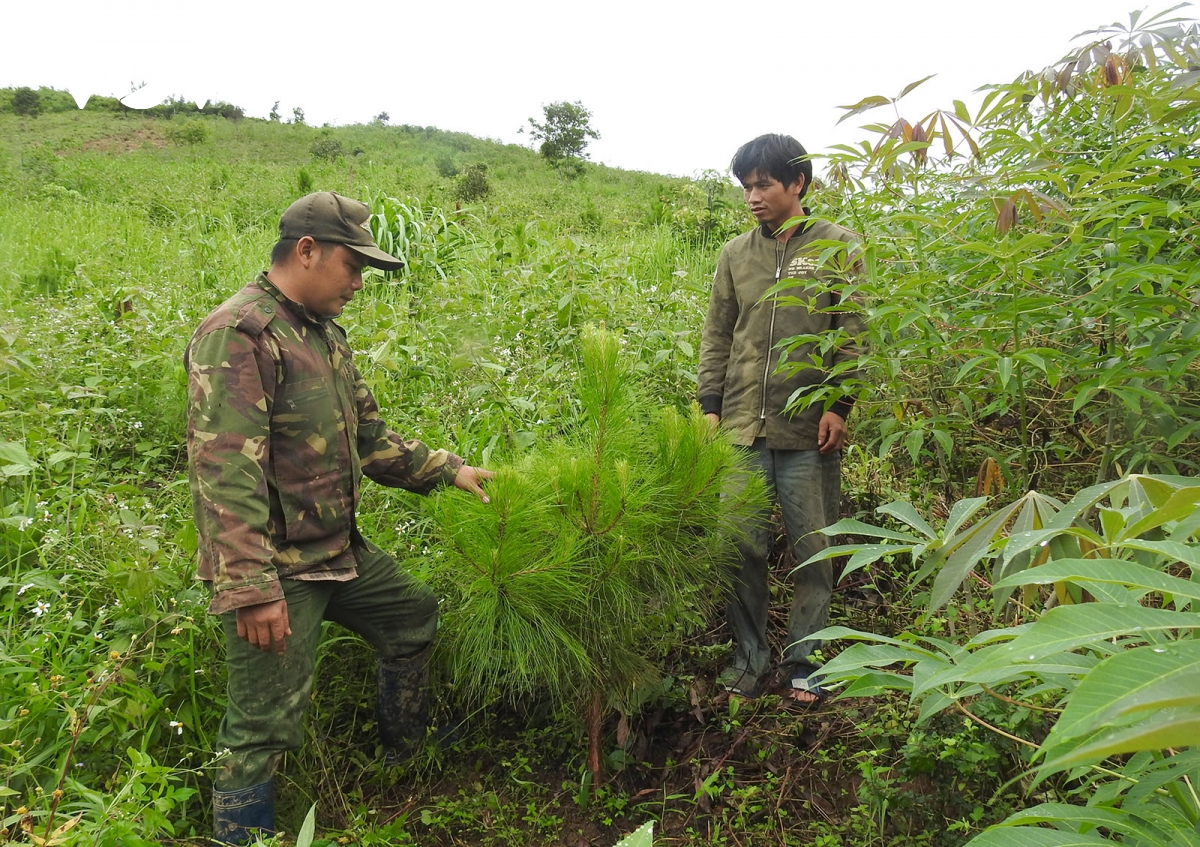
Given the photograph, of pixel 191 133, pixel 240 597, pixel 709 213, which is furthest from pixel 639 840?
pixel 191 133

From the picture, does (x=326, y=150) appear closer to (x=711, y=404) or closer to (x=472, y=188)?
(x=472, y=188)

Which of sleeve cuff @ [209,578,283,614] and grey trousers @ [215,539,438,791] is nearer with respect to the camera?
sleeve cuff @ [209,578,283,614]

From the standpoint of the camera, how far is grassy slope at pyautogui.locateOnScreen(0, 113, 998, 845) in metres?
2.38

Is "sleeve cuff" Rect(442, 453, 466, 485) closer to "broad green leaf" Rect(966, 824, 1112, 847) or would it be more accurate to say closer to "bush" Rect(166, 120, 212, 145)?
"broad green leaf" Rect(966, 824, 1112, 847)

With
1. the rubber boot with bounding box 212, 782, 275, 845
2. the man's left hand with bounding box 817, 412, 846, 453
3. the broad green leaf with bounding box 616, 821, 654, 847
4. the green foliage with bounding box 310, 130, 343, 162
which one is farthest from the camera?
the green foliage with bounding box 310, 130, 343, 162

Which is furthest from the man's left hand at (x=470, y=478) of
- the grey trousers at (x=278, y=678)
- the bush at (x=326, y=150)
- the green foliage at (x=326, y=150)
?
the bush at (x=326, y=150)

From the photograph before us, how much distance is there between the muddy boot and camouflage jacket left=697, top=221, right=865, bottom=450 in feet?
4.47

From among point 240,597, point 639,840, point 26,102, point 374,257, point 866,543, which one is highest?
point 26,102

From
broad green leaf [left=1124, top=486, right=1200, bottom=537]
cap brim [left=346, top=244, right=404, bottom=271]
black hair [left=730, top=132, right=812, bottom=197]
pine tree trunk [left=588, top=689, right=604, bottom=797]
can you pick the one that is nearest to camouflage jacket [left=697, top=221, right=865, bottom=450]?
black hair [left=730, top=132, right=812, bottom=197]

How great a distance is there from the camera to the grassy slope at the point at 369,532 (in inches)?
93.5

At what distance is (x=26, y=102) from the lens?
1973 cm

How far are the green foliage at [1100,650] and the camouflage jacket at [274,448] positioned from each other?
1.50 m

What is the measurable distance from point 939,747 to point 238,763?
1878 millimetres

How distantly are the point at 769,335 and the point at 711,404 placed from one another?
14.8 inches
